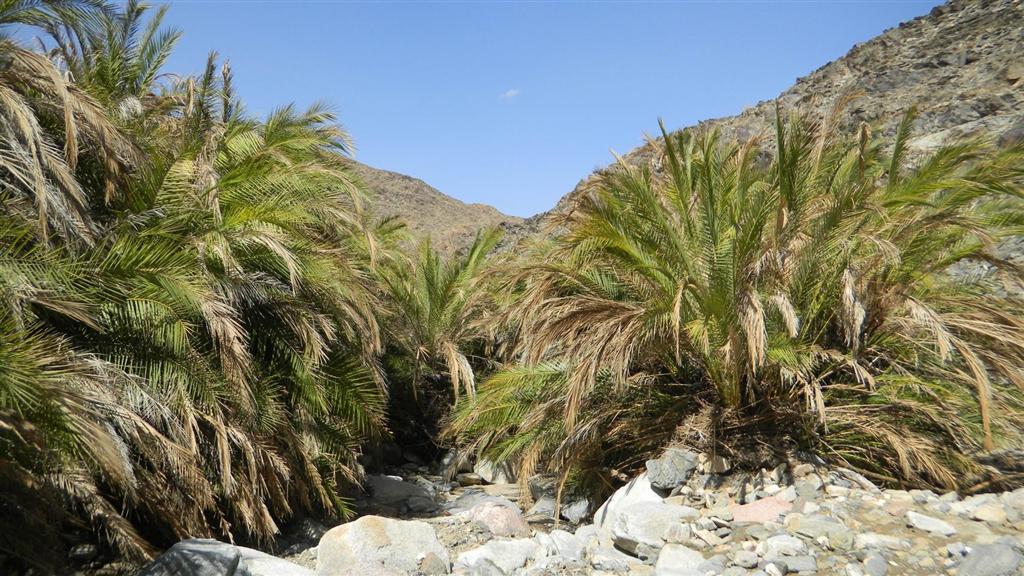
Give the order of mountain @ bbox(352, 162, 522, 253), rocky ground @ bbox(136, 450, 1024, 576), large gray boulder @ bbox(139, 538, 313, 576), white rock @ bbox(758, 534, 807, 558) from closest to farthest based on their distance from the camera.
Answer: rocky ground @ bbox(136, 450, 1024, 576)
white rock @ bbox(758, 534, 807, 558)
large gray boulder @ bbox(139, 538, 313, 576)
mountain @ bbox(352, 162, 522, 253)

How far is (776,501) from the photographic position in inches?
202

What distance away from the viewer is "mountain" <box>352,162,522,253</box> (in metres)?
30.5

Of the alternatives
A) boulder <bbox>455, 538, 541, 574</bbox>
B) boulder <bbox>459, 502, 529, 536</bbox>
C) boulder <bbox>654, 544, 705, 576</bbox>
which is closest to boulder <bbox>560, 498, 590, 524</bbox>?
boulder <bbox>459, 502, 529, 536</bbox>

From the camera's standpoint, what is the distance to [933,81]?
17.3 metres

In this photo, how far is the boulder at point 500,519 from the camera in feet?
22.3

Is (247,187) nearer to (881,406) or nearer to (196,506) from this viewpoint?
(196,506)

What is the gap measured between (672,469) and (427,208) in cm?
3019

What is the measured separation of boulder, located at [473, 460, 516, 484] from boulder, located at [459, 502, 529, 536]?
2389 millimetres

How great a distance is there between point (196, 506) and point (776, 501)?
4.46 m

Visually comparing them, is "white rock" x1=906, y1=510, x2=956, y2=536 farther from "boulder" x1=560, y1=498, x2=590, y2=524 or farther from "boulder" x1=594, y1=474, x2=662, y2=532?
"boulder" x1=560, y1=498, x2=590, y2=524

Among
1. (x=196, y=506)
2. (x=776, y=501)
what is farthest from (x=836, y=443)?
(x=196, y=506)

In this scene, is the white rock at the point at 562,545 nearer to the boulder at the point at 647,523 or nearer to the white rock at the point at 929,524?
the boulder at the point at 647,523

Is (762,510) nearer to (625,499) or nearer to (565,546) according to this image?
(625,499)

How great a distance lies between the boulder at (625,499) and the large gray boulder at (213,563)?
2393 millimetres
